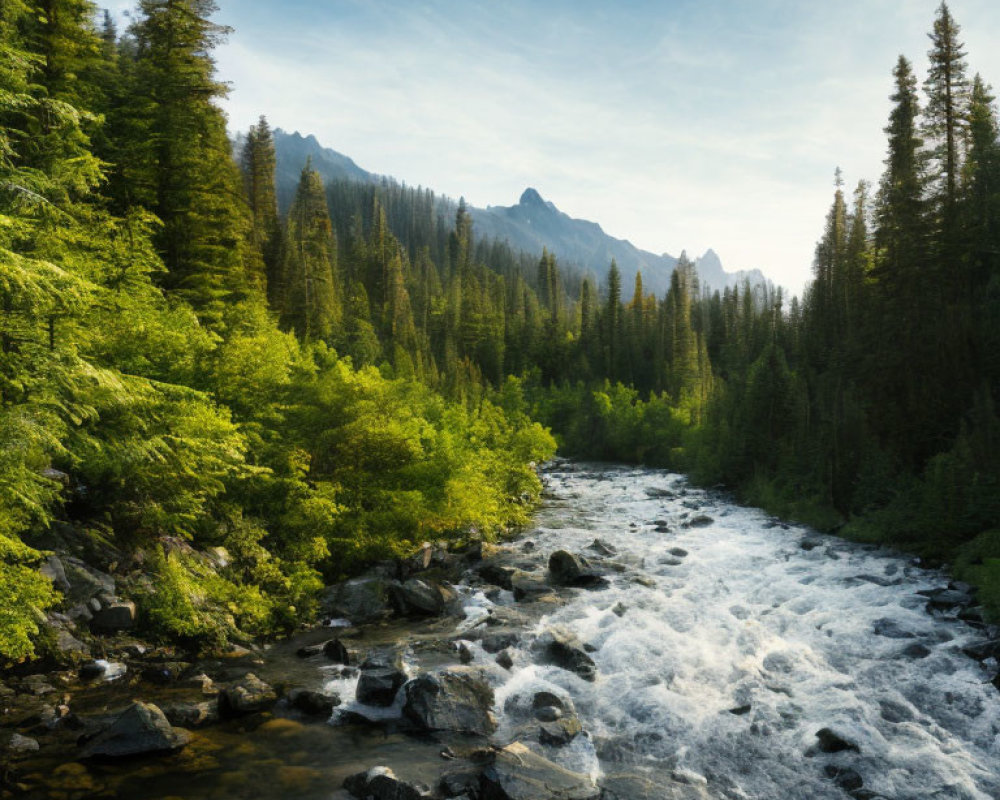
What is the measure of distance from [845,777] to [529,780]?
18.5 feet

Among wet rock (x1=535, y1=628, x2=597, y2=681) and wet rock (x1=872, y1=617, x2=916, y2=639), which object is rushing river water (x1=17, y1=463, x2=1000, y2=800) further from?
wet rock (x1=535, y1=628, x2=597, y2=681)

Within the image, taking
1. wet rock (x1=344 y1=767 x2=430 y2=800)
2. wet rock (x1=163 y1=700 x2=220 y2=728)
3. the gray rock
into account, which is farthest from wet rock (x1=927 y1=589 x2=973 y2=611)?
wet rock (x1=163 y1=700 x2=220 y2=728)

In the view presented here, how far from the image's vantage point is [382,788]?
945cm

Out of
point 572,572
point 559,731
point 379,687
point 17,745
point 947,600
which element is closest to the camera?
point 17,745

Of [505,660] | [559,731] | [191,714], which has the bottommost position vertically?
[505,660]

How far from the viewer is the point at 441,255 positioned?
579 ft

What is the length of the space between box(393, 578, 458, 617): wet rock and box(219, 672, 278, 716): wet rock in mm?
6386

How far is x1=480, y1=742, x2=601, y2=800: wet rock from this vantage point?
9328 mm

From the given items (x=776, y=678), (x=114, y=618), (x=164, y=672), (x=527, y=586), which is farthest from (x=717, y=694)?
(x=114, y=618)

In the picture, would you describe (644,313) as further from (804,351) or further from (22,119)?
(22,119)

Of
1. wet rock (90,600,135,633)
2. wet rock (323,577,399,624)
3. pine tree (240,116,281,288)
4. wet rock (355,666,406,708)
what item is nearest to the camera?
wet rock (355,666,406,708)

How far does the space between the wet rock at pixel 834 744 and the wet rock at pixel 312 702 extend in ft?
32.1

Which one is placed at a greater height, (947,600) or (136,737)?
(947,600)

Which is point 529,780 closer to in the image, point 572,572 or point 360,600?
point 360,600
